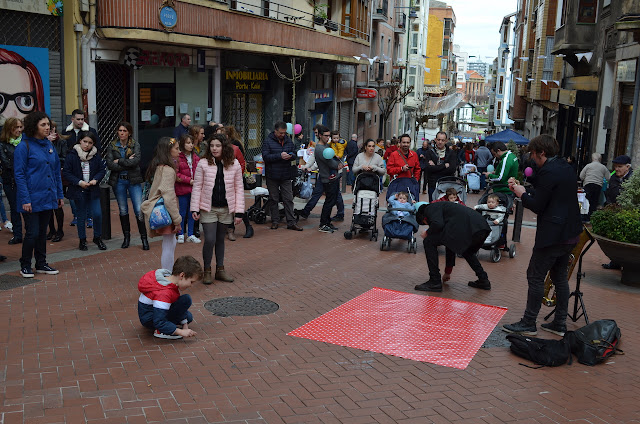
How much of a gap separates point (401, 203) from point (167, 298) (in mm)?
6182

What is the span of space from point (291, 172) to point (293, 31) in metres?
11.0

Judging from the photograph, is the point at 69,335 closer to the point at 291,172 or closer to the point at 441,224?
the point at 441,224

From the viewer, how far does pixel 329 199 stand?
1311 centimetres

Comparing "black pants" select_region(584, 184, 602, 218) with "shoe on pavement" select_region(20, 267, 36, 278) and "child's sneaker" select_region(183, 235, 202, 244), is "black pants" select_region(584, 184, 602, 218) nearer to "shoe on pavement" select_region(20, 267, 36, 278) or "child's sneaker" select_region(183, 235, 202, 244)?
"child's sneaker" select_region(183, 235, 202, 244)

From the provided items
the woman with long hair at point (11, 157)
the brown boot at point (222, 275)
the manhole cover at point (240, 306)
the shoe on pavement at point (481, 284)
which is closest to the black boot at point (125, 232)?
the woman with long hair at point (11, 157)

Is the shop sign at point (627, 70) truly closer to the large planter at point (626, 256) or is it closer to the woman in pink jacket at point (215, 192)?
the large planter at point (626, 256)

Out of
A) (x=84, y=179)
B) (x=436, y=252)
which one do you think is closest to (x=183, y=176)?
(x=84, y=179)

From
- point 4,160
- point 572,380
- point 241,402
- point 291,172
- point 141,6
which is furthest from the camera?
point 141,6

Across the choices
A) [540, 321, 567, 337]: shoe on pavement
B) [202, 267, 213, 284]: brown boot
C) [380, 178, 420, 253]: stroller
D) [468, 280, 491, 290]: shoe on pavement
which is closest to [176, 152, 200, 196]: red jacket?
[202, 267, 213, 284]: brown boot

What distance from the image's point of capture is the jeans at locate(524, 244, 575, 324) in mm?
7191

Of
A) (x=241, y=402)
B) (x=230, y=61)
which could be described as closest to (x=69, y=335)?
(x=241, y=402)

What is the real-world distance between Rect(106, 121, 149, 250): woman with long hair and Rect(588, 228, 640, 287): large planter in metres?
6.67

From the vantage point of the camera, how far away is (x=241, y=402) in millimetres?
5422

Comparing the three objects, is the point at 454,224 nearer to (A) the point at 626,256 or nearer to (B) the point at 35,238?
(A) the point at 626,256
